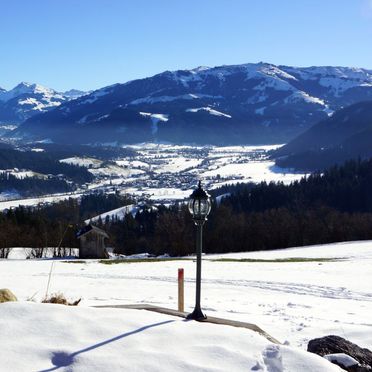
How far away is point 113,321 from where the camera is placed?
7.45 metres

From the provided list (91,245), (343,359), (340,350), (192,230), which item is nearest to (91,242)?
(91,245)

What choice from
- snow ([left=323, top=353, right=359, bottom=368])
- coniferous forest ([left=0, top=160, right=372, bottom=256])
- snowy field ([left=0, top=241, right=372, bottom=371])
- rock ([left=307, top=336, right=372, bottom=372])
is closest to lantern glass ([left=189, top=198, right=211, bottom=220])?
snowy field ([left=0, top=241, right=372, bottom=371])

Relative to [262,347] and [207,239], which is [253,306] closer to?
[262,347]

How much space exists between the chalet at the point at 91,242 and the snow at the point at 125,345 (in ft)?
130

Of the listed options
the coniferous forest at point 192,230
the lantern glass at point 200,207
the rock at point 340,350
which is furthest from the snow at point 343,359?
the coniferous forest at point 192,230

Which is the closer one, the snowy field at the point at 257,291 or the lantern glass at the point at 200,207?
the lantern glass at the point at 200,207

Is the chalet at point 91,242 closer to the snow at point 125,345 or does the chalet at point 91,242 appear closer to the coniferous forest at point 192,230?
the coniferous forest at point 192,230

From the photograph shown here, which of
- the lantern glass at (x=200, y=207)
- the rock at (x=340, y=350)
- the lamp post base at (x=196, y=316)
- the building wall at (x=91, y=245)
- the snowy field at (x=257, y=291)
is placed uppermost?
the lantern glass at (x=200, y=207)

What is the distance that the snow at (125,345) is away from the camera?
6.08 meters

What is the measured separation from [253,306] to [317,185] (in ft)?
367

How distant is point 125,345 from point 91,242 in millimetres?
41316

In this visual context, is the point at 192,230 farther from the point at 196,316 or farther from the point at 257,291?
the point at 196,316

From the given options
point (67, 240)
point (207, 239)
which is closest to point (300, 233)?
point (207, 239)

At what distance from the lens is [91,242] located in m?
47.0
